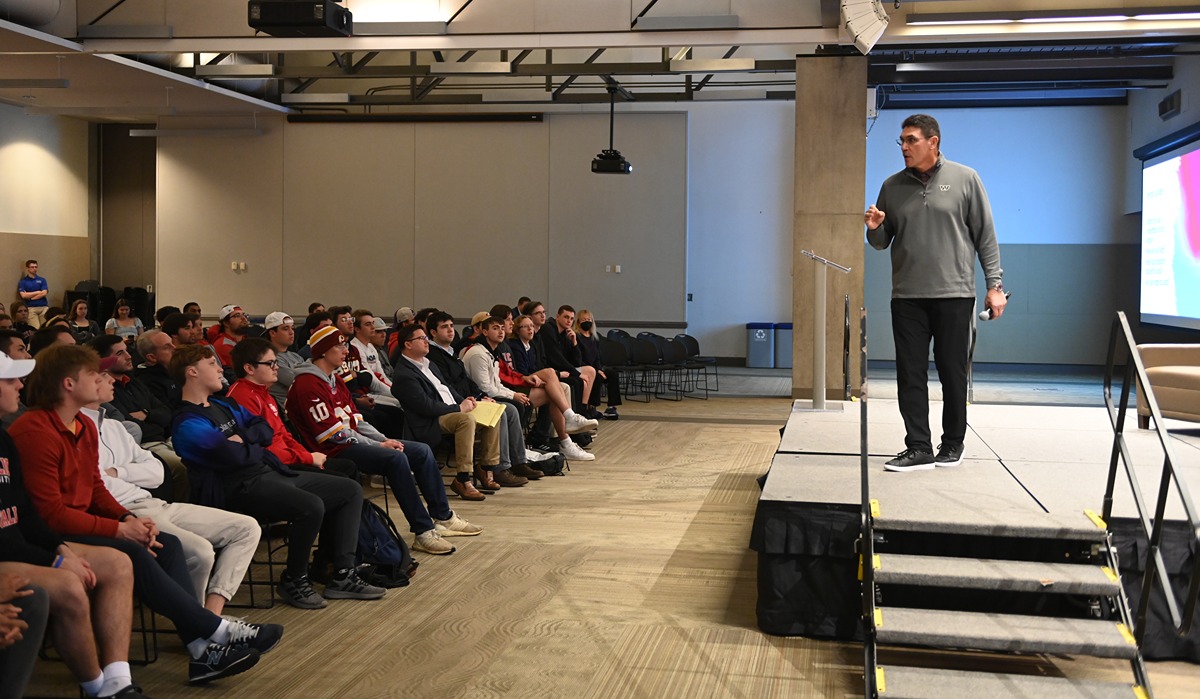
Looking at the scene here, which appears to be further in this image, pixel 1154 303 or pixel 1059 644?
pixel 1154 303

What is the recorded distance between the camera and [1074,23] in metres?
9.83

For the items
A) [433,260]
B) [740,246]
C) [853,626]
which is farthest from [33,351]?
[740,246]

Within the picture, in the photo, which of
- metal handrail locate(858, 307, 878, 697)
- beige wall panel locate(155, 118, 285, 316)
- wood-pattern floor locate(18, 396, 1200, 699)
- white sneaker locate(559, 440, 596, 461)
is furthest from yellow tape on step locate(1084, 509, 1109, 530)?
beige wall panel locate(155, 118, 285, 316)

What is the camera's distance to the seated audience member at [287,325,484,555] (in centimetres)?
525

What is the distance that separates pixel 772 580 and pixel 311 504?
180cm

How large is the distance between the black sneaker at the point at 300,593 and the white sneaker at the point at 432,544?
0.94 metres

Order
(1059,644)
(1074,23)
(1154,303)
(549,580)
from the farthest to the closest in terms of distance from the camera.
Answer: (1154,303), (1074,23), (549,580), (1059,644)

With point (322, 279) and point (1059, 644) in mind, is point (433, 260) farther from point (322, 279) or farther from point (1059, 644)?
point (1059, 644)

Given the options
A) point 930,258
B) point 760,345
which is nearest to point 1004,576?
point 930,258

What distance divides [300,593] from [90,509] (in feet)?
3.43

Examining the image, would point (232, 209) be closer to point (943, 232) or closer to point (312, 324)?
point (312, 324)

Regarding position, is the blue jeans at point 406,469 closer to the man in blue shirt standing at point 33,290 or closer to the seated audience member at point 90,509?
the seated audience member at point 90,509

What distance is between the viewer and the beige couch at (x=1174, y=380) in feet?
23.2

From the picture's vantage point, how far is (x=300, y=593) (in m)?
4.43
